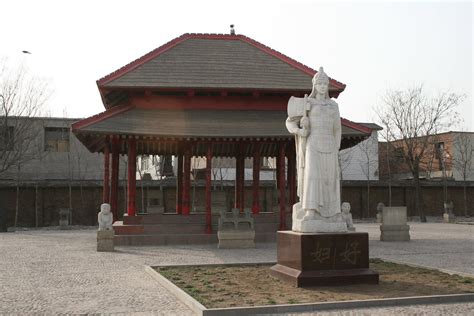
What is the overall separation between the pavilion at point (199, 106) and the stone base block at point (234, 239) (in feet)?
6.62

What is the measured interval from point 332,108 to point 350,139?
9.77m

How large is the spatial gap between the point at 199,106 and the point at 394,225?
8.59 metres

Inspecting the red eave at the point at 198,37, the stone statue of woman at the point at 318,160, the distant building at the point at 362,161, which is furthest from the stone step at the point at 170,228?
the distant building at the point at 362,161

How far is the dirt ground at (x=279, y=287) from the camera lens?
8.13 meters

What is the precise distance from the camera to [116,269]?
12.3 m

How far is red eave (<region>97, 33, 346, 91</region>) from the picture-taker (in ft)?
65.7

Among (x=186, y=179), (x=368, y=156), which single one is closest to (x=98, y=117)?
(x=186, y=179)

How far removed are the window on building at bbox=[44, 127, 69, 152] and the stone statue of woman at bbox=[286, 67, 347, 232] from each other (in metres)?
29.8

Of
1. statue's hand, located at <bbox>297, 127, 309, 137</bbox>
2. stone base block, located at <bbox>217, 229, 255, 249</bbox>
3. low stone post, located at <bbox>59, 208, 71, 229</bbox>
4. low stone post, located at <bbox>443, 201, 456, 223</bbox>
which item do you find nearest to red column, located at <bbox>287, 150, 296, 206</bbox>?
stone base block, located at <bbox>217, 229, 255, 249</bbox>

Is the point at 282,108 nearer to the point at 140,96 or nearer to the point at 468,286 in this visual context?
the point at 140,96

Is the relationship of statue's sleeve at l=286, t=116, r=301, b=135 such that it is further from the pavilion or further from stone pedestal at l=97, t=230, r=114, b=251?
stone pedestal at l=97, t=230, r=114, b=251

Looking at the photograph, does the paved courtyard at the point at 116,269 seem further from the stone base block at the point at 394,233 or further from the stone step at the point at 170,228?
the stone step at the point at 170,228

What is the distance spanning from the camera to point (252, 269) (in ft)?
38.0

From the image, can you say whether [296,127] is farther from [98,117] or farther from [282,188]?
[98,117]
